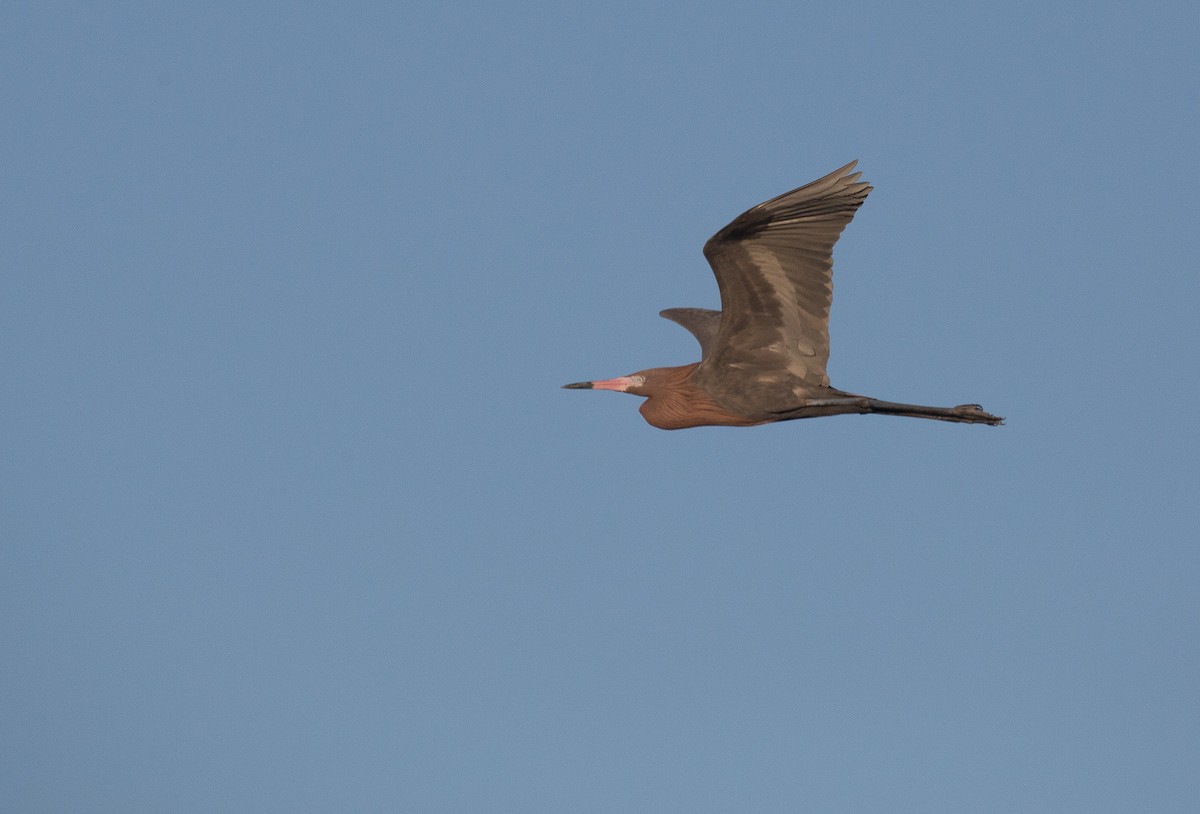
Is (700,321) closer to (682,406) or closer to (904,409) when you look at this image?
(682,406)

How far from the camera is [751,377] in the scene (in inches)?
522

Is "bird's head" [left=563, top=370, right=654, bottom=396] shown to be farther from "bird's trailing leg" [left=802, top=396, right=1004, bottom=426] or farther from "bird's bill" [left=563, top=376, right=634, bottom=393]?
"bird's trailing leg" [left=802, top=396, right=1004, bottom=426]

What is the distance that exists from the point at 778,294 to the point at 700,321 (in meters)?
4.01

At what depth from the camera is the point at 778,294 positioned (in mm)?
12586

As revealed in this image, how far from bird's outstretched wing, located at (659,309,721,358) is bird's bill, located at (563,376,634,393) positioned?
133 cm

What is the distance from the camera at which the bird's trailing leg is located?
42.0 ft

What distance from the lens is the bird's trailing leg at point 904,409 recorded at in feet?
42.0

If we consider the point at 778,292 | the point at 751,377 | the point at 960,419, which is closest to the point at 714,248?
the point at 778,292

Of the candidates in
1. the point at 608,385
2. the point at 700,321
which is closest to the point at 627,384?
the point at 608,385

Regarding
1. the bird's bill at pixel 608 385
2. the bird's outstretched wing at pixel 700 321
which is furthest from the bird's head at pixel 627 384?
the bird's outstretched wing at pixel 700 321

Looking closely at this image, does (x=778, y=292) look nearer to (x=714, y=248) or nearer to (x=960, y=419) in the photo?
(x=714, y=248)

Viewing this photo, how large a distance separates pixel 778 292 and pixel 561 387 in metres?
3.28

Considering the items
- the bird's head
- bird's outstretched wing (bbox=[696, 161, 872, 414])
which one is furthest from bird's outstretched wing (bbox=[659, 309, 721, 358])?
bird's outstretched wing (bbox=[696, 161, 872, 414])

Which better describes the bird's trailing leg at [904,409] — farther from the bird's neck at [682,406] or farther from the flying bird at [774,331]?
the bird's neck at [682,406]
